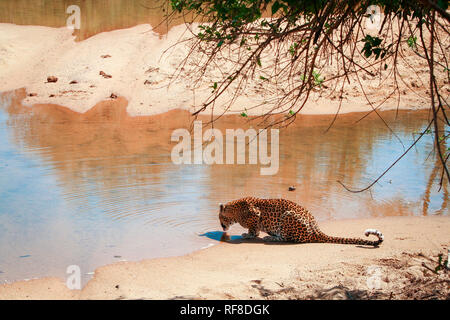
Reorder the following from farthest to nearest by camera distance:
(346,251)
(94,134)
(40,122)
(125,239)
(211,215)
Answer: (40,122) → (94,134) → (211,215) → (125,239) → (346,251)

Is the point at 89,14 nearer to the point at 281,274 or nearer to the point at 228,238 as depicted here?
the point at 228,238

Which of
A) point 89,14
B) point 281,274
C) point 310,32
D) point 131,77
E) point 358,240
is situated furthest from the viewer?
point 89,14

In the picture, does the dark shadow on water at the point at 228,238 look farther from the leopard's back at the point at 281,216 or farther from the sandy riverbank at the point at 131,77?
the sandy riverbank at the point at 131,77

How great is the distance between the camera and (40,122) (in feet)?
48.9

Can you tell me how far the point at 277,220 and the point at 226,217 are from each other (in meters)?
0.78

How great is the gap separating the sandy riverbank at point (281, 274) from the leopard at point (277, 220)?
15cm

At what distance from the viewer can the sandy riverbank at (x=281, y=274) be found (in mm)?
4879

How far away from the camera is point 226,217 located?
7.38 m

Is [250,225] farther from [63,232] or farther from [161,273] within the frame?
[63,232]

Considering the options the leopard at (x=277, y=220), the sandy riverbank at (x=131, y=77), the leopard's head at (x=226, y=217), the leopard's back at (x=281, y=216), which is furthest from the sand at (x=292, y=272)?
the sandy riverbank at (x=131, y=77)

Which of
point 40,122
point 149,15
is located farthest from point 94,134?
point 149,15

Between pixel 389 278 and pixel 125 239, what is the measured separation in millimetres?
3498

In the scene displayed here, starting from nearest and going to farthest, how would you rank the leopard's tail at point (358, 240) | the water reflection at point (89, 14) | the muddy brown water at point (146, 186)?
the leopard's tail at point (358, 240), the muddy brown water at point (146, 186), the water reflection at point (89, 14)

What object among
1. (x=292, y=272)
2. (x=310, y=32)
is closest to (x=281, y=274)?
(x=292, y=272)
